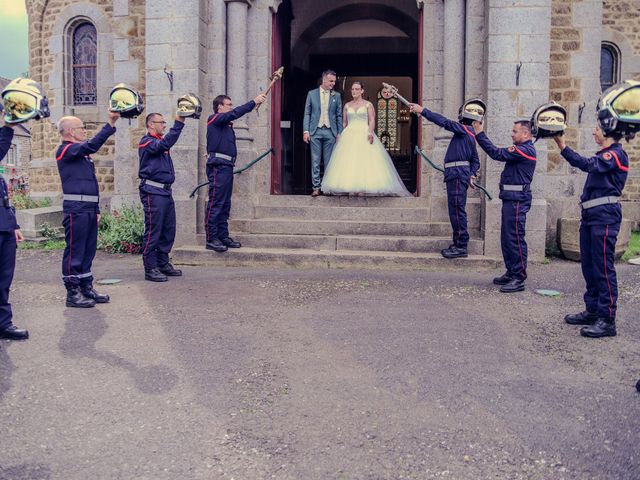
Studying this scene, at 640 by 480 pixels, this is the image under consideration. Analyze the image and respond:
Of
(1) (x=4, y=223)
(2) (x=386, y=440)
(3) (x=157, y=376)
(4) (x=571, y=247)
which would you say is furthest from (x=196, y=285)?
(4) (x=571, y=247)

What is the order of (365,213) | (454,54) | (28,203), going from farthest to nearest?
(28,203) → (365,213) → (454,54)

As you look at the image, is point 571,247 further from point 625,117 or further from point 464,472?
point 464,472

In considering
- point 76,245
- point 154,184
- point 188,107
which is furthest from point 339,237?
point 76,245

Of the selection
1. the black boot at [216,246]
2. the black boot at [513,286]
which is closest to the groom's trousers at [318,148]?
the black boot at [216,246]

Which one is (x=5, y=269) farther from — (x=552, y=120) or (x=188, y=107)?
(x=552, y=120)

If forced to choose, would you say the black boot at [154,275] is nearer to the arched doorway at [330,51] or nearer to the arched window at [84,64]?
the arched doorway at [330,51]

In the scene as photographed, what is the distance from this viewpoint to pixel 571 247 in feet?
28.2

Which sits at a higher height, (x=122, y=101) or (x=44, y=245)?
(x=122, y=101)

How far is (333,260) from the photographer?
793 centimetres

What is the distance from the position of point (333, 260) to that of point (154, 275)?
2251mm

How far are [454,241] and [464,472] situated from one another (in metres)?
5.43

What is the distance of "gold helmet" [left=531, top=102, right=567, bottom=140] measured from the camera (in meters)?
5.22

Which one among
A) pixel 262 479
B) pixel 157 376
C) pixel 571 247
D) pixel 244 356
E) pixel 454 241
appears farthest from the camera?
pixel 571 247

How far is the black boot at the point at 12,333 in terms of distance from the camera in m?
4.71
